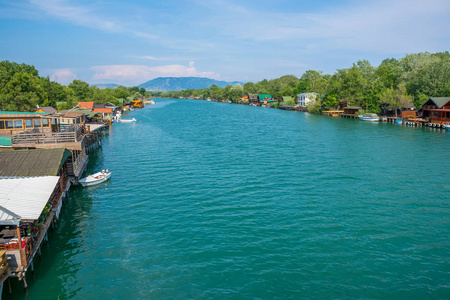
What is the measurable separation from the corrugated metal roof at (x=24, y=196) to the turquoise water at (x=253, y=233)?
4378 mm

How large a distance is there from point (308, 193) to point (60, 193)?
83.0 feet

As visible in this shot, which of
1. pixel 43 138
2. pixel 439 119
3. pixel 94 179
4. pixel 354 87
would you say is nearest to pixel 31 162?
pixel 43 138

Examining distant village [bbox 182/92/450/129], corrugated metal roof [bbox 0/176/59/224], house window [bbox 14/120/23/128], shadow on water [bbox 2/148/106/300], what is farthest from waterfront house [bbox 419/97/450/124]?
house window [bbox 14/120/23/128]

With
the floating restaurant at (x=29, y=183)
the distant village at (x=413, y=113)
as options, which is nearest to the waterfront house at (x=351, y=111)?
the distant village at (x=413, y=113)

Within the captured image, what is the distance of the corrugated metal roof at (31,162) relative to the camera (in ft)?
87.8

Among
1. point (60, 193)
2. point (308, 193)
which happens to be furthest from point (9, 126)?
point (308, 193)

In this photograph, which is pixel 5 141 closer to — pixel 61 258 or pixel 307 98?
pixel 61 258

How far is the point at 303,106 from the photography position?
7057 inches

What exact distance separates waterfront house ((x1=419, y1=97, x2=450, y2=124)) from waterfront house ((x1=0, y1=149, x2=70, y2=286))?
320 feet

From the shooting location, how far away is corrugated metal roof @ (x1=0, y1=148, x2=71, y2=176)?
26.8 meters

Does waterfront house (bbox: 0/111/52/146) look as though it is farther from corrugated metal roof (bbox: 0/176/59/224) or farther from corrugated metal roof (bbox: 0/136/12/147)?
corrugated metal roof (bbox: 0/176/59/224)

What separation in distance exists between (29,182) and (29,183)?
0.23 m

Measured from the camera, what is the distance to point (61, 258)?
2245 centimetres

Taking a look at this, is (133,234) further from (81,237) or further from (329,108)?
(329,108)
